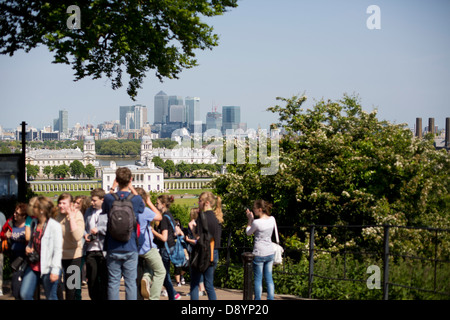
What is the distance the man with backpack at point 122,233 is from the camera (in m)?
5.84

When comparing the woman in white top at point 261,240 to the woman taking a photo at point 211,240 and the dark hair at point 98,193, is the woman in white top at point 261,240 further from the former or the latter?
the dark hair at point 98,193

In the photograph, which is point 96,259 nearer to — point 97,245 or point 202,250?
point 97,245

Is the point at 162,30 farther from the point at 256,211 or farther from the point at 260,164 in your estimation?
the point at 256,211

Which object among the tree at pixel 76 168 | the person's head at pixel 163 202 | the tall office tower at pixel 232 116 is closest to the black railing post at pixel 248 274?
the person's head at pixel 163 202

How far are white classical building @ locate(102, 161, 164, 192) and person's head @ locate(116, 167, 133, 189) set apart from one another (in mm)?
146849

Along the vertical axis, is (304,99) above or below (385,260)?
above

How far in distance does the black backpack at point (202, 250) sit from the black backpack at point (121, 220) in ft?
3.41

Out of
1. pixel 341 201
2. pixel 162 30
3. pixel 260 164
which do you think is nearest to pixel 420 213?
pixel 341 201

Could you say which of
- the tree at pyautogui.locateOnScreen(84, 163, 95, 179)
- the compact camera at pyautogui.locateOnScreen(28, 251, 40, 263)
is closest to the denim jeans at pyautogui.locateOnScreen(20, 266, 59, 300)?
the compact camera at pyautogui.locateOnScreen(28, 251, 40, 263)

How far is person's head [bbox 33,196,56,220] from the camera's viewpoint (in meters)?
5.80
